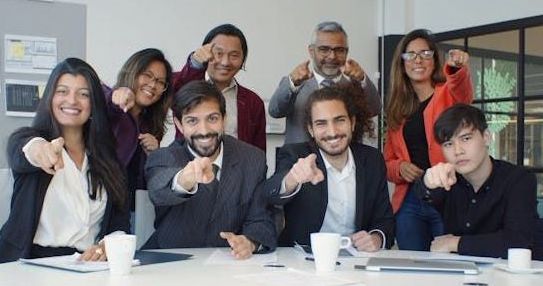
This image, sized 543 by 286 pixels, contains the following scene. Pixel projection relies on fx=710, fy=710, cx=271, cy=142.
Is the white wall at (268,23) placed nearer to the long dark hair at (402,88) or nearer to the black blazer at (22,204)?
the long dark hair at (402,88)

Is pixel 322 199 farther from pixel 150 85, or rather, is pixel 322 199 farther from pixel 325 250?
pixel 150 85

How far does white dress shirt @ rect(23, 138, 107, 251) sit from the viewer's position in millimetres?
2180

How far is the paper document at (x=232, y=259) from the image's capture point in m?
1.95

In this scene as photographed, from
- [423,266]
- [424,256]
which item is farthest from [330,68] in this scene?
[423,266]

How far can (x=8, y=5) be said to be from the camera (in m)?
4.00

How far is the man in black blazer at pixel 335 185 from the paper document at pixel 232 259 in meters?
0.30

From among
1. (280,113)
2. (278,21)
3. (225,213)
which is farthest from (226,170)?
(278,21)

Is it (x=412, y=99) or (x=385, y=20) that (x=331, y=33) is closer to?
(x=412, y=99)

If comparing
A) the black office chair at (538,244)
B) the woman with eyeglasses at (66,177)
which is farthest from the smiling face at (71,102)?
the black office chair at (538,244)

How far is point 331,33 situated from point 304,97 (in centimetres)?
32

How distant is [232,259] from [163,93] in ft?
3.87

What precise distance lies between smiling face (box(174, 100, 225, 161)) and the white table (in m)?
0.52

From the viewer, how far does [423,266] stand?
1.84 m

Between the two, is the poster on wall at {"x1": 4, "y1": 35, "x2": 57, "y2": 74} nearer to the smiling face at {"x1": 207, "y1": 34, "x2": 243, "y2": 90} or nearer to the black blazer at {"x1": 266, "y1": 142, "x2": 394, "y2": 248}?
the smiling face at {"x1": 207, "y1": 34, "x2": 243, "y2": 90}
